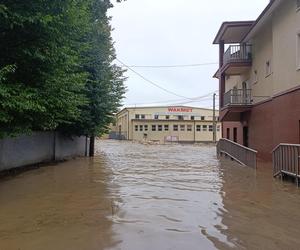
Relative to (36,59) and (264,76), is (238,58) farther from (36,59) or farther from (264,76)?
(36,59)

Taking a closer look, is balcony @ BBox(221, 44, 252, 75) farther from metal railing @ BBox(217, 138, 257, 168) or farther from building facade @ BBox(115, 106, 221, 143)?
building facade @ BBox(115, 106, 221, 143)

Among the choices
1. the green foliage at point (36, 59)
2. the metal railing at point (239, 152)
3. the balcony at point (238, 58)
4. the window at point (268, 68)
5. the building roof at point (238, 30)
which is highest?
the building roof at point (238, 30)

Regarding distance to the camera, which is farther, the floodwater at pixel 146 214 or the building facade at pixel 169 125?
the building facade at pixel 169 125

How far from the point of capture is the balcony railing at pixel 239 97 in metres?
25.5

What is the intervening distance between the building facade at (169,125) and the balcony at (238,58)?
42.5 m

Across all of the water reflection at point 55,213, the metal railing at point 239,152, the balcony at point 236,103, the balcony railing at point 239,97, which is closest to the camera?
the water reflection at point 55,213

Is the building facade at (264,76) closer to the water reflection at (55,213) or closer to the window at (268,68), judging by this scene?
the window at (268,68)

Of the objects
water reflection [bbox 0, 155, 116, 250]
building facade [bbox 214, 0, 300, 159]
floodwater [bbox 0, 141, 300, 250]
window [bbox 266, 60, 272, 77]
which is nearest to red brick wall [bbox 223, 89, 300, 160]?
building facade [bbox 214, 0, 300, 159]

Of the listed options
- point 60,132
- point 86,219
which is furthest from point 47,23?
point 60,132

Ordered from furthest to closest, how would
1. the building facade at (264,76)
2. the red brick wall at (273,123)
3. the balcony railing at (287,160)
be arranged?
the building facade at (264,76), the red brick wall at (273,123), the balcony railing at (287,160)

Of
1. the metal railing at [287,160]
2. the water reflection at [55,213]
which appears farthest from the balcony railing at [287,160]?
the water reflection at [55,213]

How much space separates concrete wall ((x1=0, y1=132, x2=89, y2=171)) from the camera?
50.5ft

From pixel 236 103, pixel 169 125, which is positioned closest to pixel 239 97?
pixel 236 103

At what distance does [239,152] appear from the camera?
21.4m
